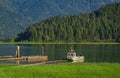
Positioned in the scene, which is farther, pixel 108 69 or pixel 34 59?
pixel 34 59

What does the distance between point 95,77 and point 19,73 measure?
9.38 meters

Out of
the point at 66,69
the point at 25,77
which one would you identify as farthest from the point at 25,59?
the point at 25,77

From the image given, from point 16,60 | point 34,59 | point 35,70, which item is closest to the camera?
point 35,70

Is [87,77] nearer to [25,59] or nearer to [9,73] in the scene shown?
[9,73]

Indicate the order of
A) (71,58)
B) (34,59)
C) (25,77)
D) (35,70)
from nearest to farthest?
(25,77)
(35,70)
(71,58)
(34,59)

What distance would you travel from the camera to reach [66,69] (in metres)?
48.5

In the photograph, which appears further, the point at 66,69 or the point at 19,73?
the point at 66,69

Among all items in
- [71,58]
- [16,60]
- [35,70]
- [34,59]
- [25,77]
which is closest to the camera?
[25,77]

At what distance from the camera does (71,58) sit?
70.8 meters

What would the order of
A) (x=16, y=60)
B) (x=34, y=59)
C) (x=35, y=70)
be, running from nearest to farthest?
1. (x=35, y=70)
2. (x=16, y=60)
3. (x=34, y=59)

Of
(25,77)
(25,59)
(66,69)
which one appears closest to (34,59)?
(25,59)

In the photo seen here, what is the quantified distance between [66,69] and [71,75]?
4606 mm

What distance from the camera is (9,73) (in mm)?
43812

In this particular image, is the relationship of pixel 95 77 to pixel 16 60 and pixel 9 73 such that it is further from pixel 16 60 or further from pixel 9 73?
pixel 16 60
